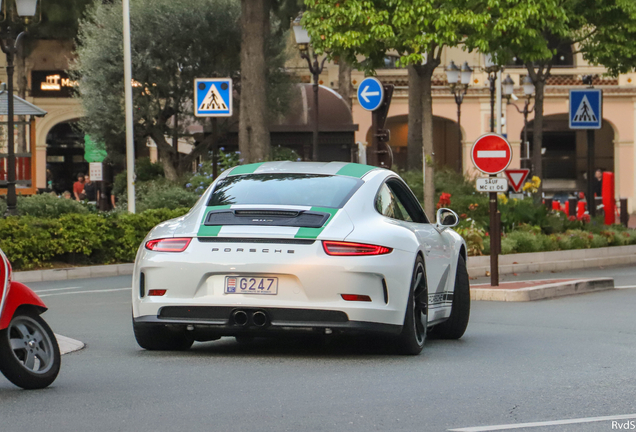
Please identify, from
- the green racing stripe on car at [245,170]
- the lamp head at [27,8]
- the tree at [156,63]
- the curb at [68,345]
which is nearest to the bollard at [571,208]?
the tree at [156,63]

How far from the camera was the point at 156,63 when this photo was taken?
35250mm

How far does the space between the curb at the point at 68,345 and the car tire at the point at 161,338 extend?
65cm

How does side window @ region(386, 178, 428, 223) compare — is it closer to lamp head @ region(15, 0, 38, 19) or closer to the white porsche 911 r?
the white porsche 911 r

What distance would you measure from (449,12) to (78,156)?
123 ft

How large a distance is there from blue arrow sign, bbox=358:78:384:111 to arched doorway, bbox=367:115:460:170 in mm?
36050

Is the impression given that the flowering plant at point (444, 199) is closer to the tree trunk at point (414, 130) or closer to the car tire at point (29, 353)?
the tree trunk at point (414, 130)

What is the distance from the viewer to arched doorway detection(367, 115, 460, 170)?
57344 mm

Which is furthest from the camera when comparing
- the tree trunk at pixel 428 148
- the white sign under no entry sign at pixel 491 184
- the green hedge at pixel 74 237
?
the tree trunk at pixel 428 148

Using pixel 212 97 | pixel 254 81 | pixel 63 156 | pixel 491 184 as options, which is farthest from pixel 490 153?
pixel 63 156

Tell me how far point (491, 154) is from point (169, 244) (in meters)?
8.63

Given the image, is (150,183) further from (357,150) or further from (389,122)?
(389,122)

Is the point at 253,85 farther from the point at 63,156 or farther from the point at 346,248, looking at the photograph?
the point at 63,156

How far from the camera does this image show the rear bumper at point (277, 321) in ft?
26.8

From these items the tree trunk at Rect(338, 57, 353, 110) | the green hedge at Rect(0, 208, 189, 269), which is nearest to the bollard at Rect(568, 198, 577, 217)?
the tree trunk at Rect(338, 57, 353, 110)
